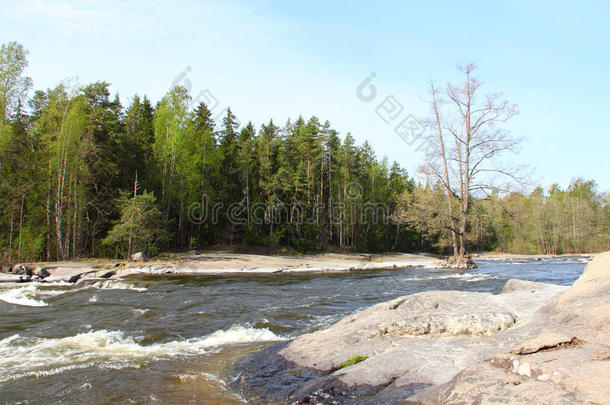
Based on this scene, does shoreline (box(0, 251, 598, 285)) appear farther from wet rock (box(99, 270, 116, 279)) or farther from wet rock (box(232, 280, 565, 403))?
wet rock (box(232, 280, 565, 403))

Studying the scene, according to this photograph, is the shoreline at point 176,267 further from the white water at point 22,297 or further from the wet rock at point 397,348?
the wet rock at point 397,348

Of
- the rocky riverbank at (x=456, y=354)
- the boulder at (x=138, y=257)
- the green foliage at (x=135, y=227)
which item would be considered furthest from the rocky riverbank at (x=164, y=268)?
the rocky riverbank at (x=456, y=354)

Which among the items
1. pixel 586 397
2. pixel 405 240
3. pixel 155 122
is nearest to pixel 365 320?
pixel 586 397

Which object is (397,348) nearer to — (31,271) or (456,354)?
(456,354)

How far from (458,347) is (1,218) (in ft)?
93.6

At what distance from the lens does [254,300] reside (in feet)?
42.4

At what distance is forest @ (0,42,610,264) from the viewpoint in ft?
79.2

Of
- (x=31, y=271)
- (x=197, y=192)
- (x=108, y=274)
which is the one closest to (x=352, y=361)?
Answer: (x=108, y=274)

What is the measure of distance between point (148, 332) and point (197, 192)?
28.1 m

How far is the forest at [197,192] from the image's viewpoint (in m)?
24.1

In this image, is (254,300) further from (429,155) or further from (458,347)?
(429,155)

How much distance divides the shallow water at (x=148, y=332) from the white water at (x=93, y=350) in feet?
0.07

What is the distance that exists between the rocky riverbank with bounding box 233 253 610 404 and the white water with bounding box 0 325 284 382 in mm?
1816

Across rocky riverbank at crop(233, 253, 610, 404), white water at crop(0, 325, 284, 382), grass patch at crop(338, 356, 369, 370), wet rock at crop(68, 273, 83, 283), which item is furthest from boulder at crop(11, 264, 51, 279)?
grass patch at crop(338, 356, 369, 370)
